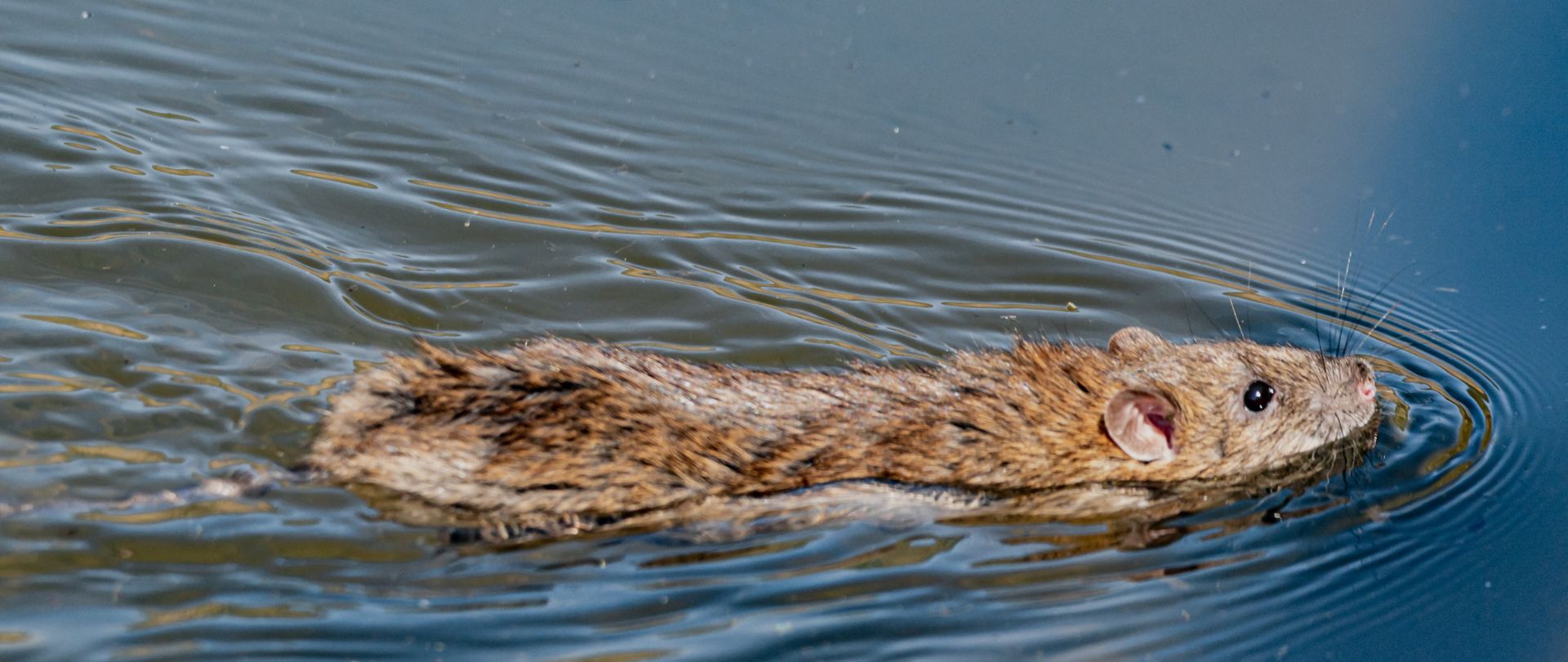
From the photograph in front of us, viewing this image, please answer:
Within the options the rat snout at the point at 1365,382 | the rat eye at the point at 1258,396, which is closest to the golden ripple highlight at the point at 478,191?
the rat eye at the point at 1258,396

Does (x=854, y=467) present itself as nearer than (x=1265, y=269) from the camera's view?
Yes

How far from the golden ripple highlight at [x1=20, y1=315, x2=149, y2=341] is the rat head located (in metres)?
4.21

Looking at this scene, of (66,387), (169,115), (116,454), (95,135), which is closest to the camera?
(116,454)

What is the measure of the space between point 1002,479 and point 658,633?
68.6 inches

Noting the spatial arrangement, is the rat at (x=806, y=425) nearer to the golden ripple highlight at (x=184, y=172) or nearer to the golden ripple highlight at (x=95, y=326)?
the golden ripple highlight at (x=95, y=326)

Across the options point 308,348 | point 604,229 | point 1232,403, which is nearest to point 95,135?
point 308,348

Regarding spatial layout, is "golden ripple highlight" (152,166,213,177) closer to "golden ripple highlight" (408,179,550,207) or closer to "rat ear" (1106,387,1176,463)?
"golden ripple highlight" (408,179,550,207)

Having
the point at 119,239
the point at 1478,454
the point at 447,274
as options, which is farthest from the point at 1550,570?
the point at 119,239

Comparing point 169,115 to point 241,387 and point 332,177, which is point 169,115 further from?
point 241,387

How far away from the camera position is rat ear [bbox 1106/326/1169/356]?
6188 mm

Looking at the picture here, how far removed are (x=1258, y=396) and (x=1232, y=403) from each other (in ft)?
0.38

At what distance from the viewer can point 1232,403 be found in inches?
236

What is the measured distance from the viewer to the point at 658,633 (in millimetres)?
4504

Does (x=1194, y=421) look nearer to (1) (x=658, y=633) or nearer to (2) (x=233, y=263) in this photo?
(1) (x=658, y=633)
